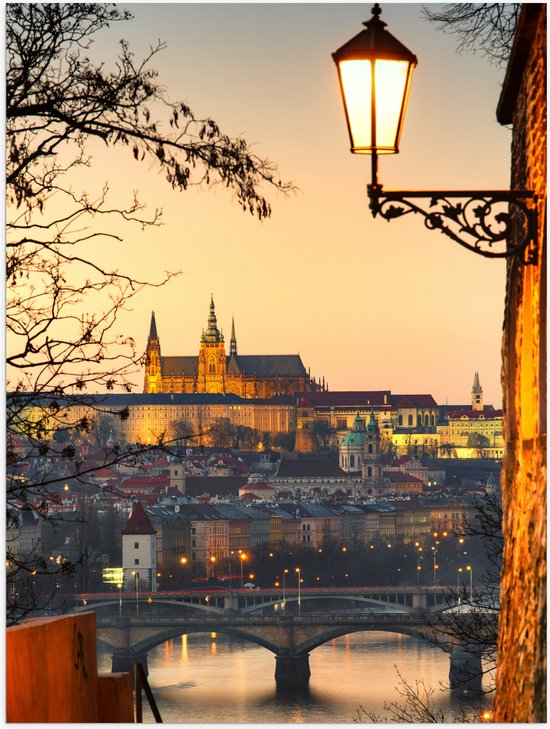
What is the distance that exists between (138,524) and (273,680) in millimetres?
21067

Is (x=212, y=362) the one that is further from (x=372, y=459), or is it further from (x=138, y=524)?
(x=138, y=524)

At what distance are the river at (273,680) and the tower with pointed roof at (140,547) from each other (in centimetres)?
1047

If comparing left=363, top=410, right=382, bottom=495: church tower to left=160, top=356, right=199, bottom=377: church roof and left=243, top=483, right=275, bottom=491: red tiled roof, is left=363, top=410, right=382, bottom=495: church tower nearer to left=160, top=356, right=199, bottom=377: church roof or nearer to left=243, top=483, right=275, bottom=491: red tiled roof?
left=243, top=483, right=275, bottom=491: red tiled roof

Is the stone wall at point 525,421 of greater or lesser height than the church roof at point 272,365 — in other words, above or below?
below

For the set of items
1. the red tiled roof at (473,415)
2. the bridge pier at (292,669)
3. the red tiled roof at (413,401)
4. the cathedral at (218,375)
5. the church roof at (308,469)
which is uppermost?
the cathedral at (218,375)

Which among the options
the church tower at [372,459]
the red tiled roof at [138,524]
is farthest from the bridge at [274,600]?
the church tower at [372,459]

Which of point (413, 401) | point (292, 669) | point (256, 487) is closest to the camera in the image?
point (292, 669)

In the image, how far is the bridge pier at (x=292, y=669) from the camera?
32219mm

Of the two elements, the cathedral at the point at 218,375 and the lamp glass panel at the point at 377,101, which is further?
the cathedral at the point at 218,375

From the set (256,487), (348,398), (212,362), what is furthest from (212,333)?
(256,487)

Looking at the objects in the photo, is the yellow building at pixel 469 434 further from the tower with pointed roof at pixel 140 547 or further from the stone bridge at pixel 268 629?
the stone bridge at pixel 268 629

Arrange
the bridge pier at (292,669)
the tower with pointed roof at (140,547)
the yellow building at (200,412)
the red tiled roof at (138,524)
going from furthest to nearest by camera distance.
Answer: the yellow building at (200,412) → the red tiled roof at (138,524) → the tower with pointed roof at (140,547) → the bridge pier at (292,669)

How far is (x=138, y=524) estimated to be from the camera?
53.3m

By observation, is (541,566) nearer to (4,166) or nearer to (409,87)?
(409,87)
